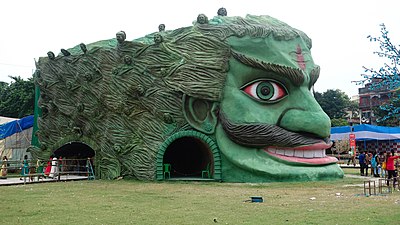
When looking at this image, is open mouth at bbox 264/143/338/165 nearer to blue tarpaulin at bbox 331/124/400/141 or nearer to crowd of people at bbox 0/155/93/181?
crowd of people at bbox 0/155/93/181

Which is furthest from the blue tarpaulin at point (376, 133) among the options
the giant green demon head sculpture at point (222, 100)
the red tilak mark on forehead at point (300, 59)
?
the red tilak mark on forehead at point (300, 59)

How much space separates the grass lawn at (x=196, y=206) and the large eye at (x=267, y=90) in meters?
4.54

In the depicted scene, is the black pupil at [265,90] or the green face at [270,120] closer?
the green face at [270,120]

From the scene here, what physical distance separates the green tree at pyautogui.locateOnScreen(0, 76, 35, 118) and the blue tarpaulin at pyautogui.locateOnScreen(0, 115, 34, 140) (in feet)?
37.5

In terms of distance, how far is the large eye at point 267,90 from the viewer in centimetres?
2009

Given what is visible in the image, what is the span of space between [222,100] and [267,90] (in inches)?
76.8

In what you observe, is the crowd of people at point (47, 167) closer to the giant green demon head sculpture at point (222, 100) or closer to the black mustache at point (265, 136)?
the giant green demon head sculpture at point (222, 100)

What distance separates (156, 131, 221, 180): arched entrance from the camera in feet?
66.0

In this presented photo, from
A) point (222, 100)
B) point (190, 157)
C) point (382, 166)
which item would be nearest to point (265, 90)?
point (222, 100)

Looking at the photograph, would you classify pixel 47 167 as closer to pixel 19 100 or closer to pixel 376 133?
pixel 19 100

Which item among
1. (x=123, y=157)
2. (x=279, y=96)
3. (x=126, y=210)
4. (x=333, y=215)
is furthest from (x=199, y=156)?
(x=333, y=215)

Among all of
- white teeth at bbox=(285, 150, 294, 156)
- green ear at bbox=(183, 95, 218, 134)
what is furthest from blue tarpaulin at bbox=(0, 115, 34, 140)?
white teeth at bbox=(285, 150, 294, 156)

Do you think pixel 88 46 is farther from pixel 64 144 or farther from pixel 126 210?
pixel 126 210

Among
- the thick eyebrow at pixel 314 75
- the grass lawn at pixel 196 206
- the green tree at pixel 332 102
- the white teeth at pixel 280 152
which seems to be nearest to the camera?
the grass lawn at pixel 196 206
